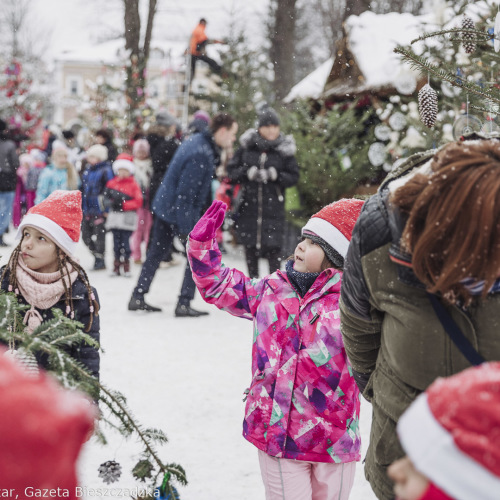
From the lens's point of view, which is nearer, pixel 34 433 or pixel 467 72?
pixel 34 433

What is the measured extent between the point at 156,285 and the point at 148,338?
8.13 ft

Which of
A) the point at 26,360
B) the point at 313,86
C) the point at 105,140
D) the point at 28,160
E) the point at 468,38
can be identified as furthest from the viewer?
the point at 28,160

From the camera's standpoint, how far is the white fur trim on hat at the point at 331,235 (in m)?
2.68

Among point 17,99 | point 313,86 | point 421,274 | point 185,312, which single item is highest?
point 313,86

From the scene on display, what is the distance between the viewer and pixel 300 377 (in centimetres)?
252

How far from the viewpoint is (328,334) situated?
255 cm

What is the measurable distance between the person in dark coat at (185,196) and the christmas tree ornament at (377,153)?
3114 millimetres

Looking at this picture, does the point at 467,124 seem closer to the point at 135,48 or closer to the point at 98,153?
the point at 98,153

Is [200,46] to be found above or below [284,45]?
below

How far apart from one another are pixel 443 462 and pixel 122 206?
8.17 meters

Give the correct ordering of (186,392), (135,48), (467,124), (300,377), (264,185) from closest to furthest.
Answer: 1. (300,377)
2. (467,124)
3. (186,392)
4. (264,185)
5. (135,48)

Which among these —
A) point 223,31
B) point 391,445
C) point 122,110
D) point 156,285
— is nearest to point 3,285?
point 391,445

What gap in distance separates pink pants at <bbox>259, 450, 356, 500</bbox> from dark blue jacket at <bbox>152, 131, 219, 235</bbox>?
14.2ft

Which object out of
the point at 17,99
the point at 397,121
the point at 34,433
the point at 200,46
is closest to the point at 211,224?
the point at 34,433
